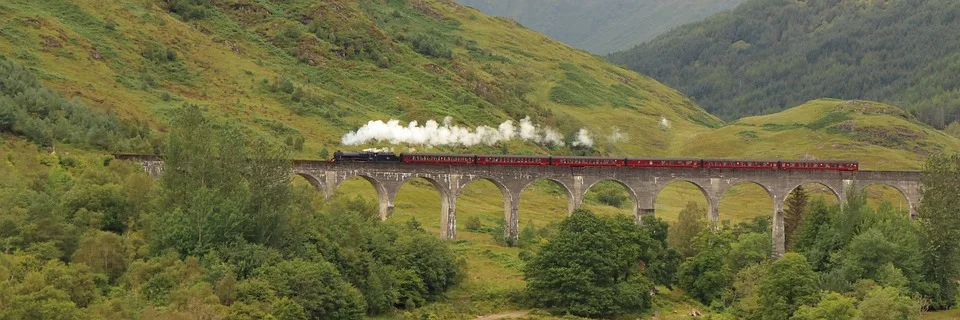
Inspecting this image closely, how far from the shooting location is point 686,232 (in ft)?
323

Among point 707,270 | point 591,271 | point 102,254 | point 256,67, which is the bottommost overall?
point 707,270

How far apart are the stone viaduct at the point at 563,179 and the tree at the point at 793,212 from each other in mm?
668

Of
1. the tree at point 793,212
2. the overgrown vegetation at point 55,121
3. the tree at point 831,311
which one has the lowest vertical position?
the tree at point 831,311

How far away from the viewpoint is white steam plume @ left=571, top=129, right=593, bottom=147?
17902 centimetres

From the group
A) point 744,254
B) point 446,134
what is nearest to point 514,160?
point 744,254

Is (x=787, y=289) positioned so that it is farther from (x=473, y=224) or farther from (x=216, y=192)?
(x=473, y=224)

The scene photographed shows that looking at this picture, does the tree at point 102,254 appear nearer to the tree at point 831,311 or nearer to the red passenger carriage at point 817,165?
the tree at point 831,311

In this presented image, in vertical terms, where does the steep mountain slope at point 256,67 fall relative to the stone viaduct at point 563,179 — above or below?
above

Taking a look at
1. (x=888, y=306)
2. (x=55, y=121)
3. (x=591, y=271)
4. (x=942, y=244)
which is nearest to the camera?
(x=888, y=306)

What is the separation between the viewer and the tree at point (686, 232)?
9712 centimetres

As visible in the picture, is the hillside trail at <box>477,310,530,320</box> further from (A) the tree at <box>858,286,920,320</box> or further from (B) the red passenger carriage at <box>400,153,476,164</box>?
(B) the red passenger carriage at <box>400,153,476,164</box>

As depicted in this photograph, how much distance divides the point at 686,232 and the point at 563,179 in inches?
566

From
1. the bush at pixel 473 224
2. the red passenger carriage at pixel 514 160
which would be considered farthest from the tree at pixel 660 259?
the bush at pixel 473 224

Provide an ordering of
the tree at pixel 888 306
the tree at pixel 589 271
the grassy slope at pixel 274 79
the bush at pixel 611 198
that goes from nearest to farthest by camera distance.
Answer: the tree at pixel 888 306 → the tree at pixel 589 271 → the grassy slope at pixel 274 79 → the bush at pixel 611 198
